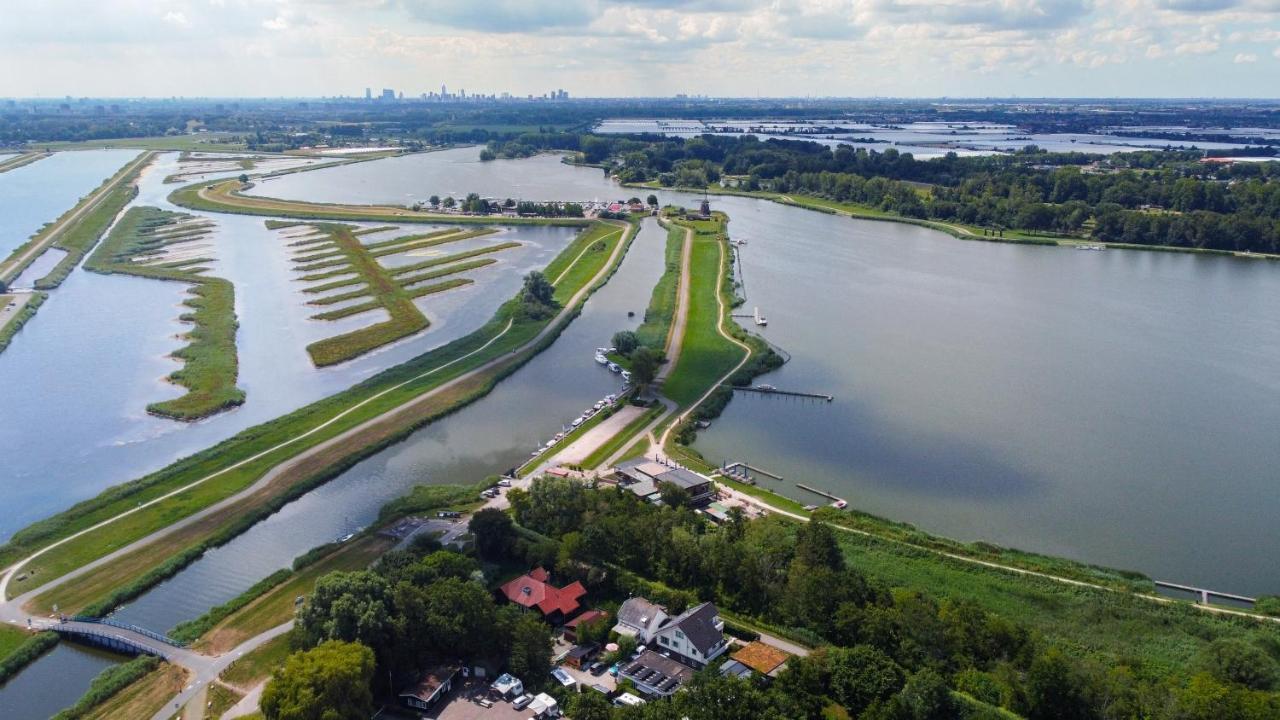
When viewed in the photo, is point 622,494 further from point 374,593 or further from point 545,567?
point 374,593

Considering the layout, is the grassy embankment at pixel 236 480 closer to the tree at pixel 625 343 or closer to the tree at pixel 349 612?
the tree at pixel 625 343

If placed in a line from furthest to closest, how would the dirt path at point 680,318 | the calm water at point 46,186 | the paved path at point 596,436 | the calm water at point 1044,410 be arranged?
the calm water at point 46,186, the dirt path at point 680,318, the paved path at point 596,436, the calm water at point 1044,410

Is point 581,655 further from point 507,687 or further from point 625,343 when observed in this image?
point 625,343

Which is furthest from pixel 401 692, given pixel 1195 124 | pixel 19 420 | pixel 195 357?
pixel 1195 124

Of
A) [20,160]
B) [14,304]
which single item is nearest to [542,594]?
[14,304]

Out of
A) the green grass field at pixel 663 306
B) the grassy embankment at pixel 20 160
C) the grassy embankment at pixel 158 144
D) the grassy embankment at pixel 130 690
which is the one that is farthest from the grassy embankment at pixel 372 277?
the grassy embankment at pixel 158 144

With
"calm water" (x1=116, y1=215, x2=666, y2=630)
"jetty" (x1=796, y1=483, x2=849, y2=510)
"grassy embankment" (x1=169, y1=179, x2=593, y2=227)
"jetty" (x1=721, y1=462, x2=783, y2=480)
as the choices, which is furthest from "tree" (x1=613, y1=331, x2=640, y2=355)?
"grassy embankment" (x1=169, y1=179, x2=593, y2=227)
